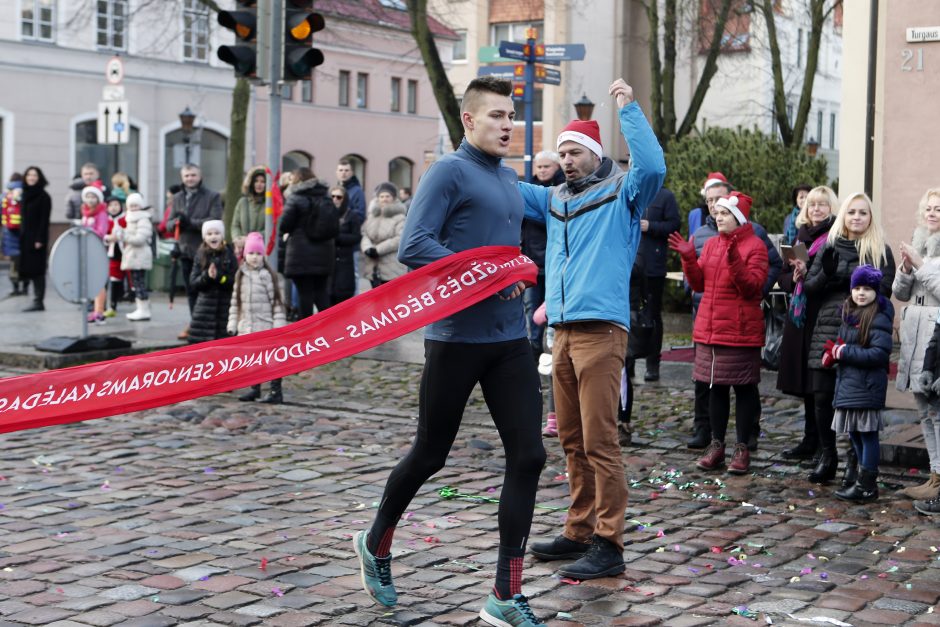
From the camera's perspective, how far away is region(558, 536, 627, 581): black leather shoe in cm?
612

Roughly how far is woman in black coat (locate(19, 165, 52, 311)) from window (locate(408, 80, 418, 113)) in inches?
1420

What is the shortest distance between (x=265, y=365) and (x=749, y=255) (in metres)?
4.22

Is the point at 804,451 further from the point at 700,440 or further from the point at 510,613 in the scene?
the point at 510,613

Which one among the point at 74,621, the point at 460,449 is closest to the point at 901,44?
the point at 460,449

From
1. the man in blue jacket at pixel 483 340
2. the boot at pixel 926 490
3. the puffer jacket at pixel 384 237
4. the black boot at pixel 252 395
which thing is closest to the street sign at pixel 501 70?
the puffer jacket at pixel 384 237

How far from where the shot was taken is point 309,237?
1337 cm

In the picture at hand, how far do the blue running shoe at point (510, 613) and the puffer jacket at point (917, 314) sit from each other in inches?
144

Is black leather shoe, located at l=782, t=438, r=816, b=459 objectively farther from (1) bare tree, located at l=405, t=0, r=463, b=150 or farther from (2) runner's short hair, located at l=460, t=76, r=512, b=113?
(1) bare tree, located at l=405, t=0, r=463, b=150

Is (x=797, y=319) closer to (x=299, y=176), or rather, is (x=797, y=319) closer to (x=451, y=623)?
(x=451, y=623)

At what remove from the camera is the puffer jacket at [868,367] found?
808 centimetres

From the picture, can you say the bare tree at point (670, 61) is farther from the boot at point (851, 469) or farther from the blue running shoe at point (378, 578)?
the blue running shoe at point (378, 578)

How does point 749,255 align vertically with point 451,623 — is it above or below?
above

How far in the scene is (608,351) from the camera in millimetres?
6371

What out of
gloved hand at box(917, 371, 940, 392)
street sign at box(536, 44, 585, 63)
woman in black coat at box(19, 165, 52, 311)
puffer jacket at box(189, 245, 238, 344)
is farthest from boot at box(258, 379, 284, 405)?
street sign at box(536, 44, 585, 63)
